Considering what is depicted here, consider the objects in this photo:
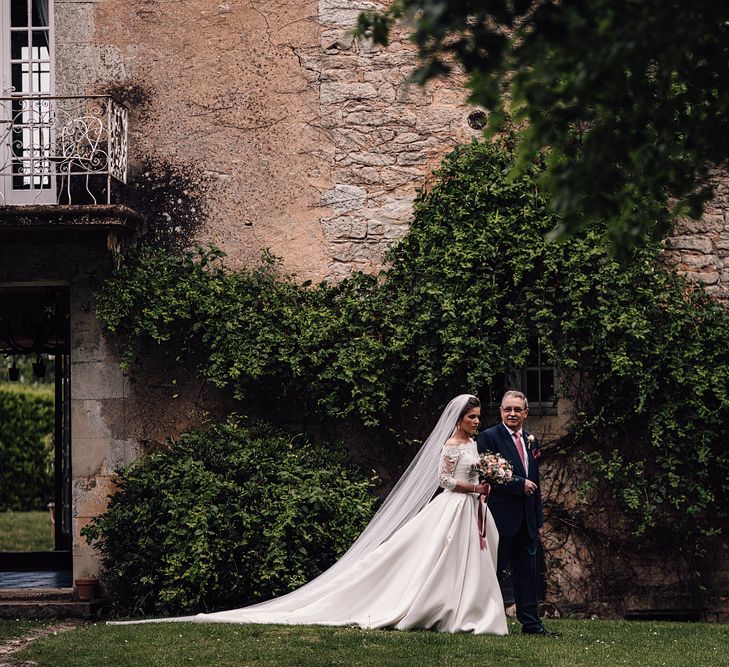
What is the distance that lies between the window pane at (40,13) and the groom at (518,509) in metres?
6.27

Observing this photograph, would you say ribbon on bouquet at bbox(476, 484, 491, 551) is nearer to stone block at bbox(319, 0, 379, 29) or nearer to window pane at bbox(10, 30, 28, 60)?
stone block at bbox(319, 0, 379, 29)

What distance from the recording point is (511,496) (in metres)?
9.14

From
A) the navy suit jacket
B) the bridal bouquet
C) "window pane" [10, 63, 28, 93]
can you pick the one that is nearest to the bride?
the navy suit jacket

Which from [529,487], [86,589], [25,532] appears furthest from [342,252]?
[25,532]

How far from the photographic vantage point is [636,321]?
1102 cm

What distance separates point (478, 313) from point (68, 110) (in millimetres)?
4438

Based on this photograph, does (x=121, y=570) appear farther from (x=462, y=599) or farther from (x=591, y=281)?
(x=591, y=281)

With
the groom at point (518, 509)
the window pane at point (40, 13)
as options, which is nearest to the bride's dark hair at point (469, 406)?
Result: the groom at point (518, 509)

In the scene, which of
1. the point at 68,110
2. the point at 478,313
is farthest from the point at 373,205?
the point at 68,110

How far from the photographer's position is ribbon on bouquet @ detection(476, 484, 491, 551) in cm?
919

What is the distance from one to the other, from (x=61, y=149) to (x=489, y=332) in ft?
14.6

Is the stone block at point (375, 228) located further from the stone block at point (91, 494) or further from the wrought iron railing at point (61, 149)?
the stone block at point (91, 494)

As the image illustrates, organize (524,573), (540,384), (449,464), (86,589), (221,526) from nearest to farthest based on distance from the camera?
1. (524,573)
2. (449,464)
3. (221,526)
4. (86,589)
5. (540,384)

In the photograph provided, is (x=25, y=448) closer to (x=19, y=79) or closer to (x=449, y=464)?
(x=19, y=79)
